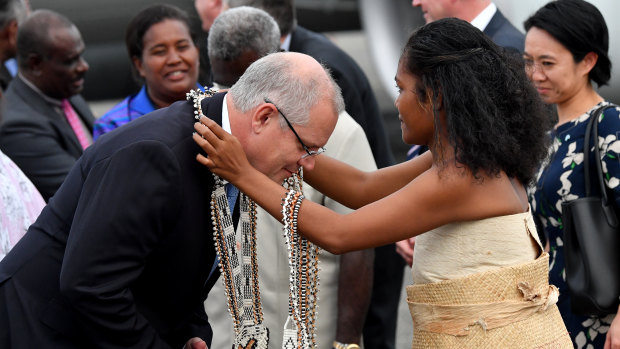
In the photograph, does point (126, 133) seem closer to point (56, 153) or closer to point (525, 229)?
point (525, 229)

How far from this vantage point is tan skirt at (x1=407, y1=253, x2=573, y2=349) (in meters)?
2.77

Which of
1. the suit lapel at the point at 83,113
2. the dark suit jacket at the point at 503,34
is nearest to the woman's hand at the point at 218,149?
the dark suit jacket at the point at 503,34

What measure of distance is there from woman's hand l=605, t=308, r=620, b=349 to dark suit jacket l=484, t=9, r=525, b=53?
1490 millimetres

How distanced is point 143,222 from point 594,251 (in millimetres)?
1985

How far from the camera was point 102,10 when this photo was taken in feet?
27.0

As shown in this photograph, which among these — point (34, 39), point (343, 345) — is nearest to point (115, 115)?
point (34, 39)

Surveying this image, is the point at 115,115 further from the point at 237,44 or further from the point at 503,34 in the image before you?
the point at 503,34

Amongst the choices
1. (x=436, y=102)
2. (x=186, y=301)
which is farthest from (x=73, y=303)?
(x=436, y=102)

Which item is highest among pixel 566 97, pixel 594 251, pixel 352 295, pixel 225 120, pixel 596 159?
pixel 225 120

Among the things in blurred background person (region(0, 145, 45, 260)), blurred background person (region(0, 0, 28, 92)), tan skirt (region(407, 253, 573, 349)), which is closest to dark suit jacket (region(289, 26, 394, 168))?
blurred background person (region(0, 0, 28, 92))

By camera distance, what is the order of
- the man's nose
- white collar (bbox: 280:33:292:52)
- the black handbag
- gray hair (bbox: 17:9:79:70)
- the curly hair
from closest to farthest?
the curly hair → the man's nose → the black handbag → gray hair (bbox: 17:9:79:70) → white collar (bbox: 280:33:292:52)

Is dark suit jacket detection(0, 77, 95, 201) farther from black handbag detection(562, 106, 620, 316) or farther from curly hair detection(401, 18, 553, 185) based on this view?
black handbag detection(562, 106, 620, 316)

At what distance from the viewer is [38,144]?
4.65 m

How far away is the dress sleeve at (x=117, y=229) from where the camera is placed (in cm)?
245
